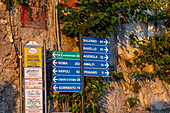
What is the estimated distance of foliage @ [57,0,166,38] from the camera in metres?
7.09

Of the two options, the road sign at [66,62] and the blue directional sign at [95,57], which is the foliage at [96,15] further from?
the road sign at [66,62]

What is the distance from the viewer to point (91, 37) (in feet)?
23.8

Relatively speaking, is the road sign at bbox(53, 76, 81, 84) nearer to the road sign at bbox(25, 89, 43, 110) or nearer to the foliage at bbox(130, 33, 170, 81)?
the road sign at bbox(25, 89, 43, 110)

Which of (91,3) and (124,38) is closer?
(91,3)

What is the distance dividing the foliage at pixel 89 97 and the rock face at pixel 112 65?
0.23m

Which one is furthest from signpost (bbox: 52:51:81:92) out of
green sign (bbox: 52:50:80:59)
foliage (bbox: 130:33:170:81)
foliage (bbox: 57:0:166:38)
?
foliage (bbox: 130:33:170:81)

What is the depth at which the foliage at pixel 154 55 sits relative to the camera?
8.01 metres

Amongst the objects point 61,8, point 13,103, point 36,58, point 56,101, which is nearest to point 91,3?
point 61,8

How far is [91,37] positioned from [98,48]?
31 centimetres

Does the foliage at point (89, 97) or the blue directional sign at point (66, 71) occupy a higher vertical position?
the blue directional sign at point (66, 71)

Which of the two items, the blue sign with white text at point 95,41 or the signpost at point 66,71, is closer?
the signpost at point 66,71

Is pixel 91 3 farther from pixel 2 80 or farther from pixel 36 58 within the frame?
pixel 2 80

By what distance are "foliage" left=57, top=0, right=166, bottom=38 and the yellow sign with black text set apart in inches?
36.1

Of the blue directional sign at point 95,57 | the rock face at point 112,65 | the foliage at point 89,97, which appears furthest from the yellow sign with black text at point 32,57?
the blue directional sign at point 95,57
